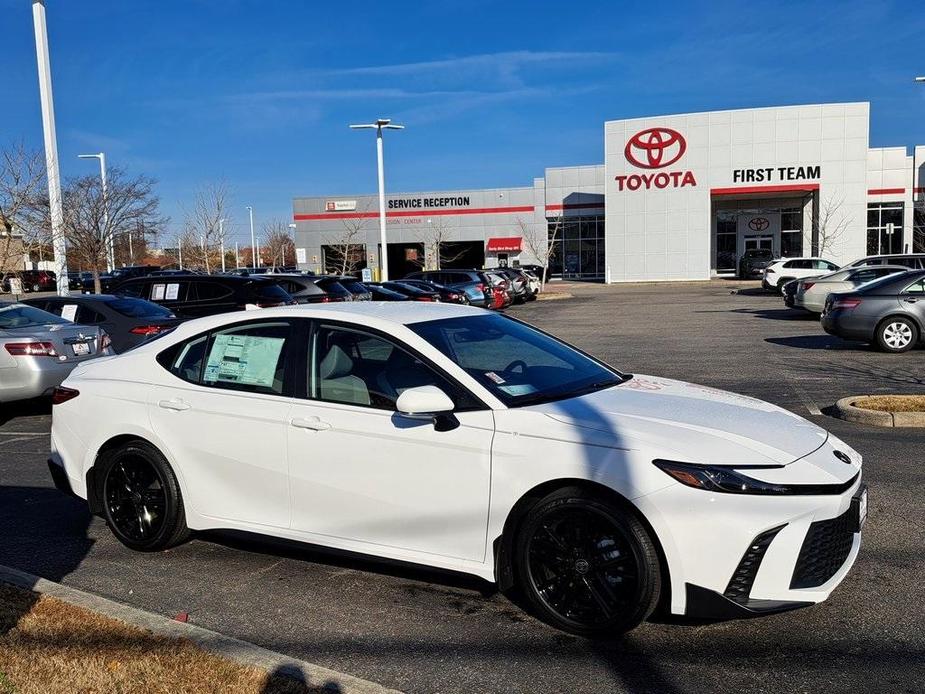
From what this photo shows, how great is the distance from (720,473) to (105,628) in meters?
2.94

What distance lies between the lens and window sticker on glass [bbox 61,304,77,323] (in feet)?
42.1

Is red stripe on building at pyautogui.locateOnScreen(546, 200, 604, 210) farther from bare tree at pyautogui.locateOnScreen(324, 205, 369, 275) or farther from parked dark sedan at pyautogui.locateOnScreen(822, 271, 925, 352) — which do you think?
parked dark sedan at pyautogui.locateOnScreen(822, 271, 925, 352)

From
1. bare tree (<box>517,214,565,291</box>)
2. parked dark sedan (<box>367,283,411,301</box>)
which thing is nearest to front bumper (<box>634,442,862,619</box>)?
parked dark sedan (<box>367,283,411,301</box>)

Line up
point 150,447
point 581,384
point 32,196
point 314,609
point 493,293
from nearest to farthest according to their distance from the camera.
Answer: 1. point 314,609
2. point 581,384
3. point 150,447
4. point 32,196
5. point 493,293

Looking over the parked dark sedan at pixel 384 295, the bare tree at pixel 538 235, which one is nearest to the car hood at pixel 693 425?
the parked dark sedan at pixel 384 295

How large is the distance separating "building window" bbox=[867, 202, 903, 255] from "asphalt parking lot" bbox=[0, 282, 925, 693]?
2131 inches

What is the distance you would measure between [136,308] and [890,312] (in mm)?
12537

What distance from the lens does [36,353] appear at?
10.2 meters

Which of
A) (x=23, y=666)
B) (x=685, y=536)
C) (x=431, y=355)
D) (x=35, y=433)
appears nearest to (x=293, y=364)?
(x=431, y=355)

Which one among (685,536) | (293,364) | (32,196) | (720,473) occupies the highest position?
(32,196)

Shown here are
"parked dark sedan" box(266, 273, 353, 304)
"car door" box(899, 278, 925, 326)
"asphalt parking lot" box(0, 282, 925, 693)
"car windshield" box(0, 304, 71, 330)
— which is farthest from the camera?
"parked dark sedan" box(266, 273, 353, 304)

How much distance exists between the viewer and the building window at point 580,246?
209 feet

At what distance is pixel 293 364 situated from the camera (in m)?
4.92

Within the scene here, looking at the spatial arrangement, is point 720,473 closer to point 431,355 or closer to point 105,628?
point 431,355
